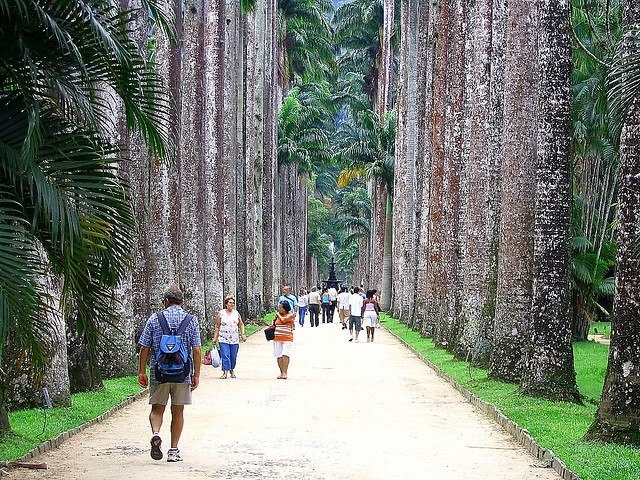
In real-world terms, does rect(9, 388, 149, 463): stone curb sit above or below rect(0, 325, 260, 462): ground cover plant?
below

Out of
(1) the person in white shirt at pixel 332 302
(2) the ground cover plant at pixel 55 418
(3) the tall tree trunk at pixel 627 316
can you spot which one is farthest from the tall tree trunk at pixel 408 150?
(3) the tall tree trunk at pixel 627 316

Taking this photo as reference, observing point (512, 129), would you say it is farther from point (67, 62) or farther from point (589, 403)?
point (67, 62)

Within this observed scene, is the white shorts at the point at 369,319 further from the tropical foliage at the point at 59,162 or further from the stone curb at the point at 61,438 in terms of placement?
the tropical foliage at the point at 59,162

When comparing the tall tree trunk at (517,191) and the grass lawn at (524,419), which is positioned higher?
the tall tree trunk at (517,191)

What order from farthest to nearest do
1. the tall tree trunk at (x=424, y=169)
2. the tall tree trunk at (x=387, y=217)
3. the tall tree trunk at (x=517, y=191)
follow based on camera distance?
the tall tree trunk at (x=387, y=217)
the tall tree trunk at (x=424, y=169)
the tall tree trunk at (x=517, y=191)

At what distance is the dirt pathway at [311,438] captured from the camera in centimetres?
1112

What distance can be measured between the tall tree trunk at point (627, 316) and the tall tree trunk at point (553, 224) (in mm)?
4130

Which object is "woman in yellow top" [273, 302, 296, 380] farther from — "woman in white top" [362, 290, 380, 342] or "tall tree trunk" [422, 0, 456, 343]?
"woman in white top" [362, 290, 380, 342]

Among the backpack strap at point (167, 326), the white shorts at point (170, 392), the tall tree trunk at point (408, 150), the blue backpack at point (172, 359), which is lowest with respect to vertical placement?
the white shorts at point (170, 392)

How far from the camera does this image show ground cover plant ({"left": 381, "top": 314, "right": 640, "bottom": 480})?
10.7 meters

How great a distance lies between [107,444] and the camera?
12898mm

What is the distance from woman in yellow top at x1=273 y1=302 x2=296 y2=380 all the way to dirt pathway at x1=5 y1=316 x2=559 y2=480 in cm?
40

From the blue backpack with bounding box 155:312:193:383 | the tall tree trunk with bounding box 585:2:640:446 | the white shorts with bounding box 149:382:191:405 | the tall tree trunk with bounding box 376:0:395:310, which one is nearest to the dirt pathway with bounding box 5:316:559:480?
the white shorts with bounding box 149:382:191:405

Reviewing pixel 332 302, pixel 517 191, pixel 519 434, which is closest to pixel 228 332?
pixel 517 191
